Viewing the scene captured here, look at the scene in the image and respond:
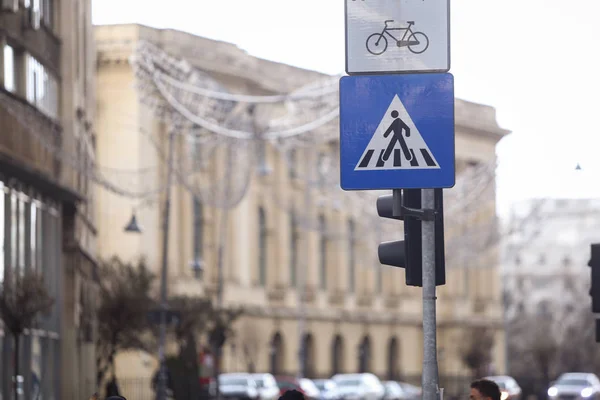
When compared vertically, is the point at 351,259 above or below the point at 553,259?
below

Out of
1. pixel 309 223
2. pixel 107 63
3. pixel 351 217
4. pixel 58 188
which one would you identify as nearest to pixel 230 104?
pixel 58 188

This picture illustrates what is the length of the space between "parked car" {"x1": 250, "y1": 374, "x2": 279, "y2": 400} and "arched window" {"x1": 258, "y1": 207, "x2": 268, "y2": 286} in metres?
29.6

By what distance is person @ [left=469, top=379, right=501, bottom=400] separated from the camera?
447 inches

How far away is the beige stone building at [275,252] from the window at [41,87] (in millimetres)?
23392

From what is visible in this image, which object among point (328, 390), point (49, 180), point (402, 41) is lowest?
point (328, 390)

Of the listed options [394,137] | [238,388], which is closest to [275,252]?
[238,388]

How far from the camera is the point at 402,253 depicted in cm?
1147

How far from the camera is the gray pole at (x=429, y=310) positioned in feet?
34.8

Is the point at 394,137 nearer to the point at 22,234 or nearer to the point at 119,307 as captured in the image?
the point at 22,234

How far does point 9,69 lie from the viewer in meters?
35.3

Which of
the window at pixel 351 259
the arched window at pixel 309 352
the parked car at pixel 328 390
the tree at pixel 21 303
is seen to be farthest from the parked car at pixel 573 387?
the window at pixel 351 259

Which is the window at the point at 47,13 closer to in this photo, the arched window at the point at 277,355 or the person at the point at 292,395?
the person at the point at 292,395

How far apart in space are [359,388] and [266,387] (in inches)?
234

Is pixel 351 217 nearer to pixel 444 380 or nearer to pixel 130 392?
pixel 444 380
